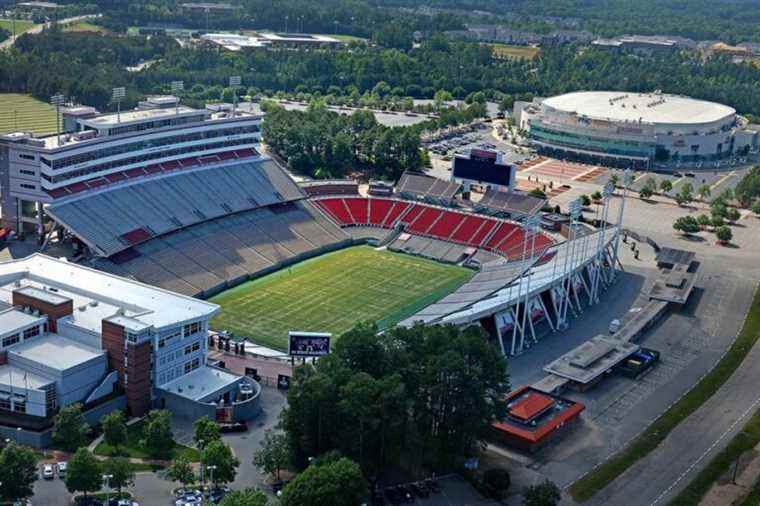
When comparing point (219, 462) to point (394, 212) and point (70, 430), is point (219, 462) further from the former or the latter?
point (394, 212)

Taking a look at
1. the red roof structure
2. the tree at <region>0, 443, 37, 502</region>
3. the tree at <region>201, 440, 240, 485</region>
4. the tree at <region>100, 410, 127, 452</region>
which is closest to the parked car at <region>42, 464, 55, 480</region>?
the tree at <region>0, 443, 37, 502</region>

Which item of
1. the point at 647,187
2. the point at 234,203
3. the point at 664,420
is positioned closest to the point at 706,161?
the point at 647,187

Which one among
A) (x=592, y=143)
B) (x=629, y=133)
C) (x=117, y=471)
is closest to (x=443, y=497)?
(x=117, y=471)

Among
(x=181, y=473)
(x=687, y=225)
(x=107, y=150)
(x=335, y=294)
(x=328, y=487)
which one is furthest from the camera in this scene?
(x=687, y=225)

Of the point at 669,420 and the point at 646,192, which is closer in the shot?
the point at 669,420

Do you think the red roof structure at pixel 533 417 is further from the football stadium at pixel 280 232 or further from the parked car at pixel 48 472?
the parked car at pixel 48 472

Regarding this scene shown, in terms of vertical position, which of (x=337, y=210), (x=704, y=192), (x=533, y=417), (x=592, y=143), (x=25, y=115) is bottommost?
(x=533, y=417)

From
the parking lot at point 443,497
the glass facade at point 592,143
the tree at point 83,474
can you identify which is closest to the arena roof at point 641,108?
the glass facade at point 592,143
